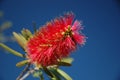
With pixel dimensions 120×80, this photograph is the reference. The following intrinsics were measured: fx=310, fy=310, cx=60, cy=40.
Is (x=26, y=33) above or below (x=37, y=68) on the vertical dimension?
above

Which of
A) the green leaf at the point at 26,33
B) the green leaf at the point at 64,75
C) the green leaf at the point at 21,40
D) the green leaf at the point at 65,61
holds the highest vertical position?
the green leaf at the point at 26,33

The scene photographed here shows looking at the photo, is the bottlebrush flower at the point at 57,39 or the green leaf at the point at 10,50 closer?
the bottlebrush flower at the point at 57,39

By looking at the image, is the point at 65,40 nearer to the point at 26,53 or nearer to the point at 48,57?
the point at 48,57

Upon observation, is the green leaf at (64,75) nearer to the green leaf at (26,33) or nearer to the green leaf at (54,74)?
the green leaf at (54,74)

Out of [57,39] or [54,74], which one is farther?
[54,74]

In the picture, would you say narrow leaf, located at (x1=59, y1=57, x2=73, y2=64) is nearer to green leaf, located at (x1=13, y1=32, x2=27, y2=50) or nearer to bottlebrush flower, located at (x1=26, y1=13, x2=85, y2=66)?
bottlebrush flower, located at (x1=26, y1=13, x2=85, y2=66)

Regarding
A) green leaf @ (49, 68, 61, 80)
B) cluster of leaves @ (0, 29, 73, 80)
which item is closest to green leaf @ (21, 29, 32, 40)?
cluster of leaves @ (0, 29, 73, 80)

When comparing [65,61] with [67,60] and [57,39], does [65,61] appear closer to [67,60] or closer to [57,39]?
[67,60]

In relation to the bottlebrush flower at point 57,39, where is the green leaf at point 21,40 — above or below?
above

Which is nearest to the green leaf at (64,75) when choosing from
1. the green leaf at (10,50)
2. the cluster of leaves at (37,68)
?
the cluster of leaves at (37,68)

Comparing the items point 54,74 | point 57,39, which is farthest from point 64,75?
point 57,39
